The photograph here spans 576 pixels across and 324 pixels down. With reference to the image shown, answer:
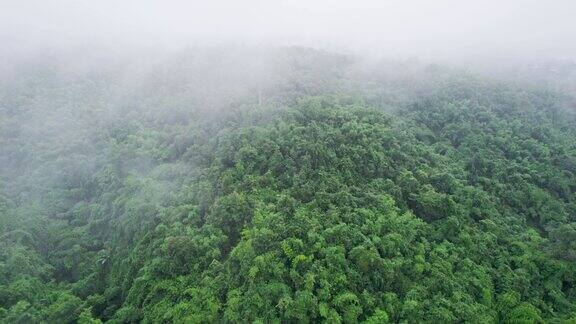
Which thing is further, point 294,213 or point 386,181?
point 386,181

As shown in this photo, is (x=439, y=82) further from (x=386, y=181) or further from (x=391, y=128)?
(x=386, y=181)

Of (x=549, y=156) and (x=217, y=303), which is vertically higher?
(x=549, y=156)

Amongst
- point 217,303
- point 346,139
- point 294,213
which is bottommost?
point 217,303

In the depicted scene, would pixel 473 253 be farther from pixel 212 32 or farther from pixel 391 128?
pixel 212 32

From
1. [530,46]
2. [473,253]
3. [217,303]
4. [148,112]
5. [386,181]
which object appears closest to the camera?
[217,303]

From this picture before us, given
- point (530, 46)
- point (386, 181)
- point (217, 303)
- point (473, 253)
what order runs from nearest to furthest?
point (217, 303) → point (473, 253) → point (386, 181) → point (530, 46)

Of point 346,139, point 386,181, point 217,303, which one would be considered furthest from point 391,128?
point 217,303
